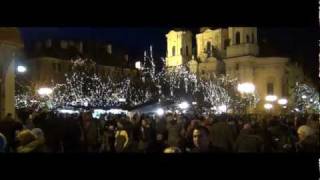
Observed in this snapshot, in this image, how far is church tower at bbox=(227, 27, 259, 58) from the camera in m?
66.9

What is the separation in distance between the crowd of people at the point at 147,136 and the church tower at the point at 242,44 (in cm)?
5357

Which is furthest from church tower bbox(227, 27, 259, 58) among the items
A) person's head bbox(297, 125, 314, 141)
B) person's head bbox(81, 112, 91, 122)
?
person's head bbox(297, 125, 314, 141)

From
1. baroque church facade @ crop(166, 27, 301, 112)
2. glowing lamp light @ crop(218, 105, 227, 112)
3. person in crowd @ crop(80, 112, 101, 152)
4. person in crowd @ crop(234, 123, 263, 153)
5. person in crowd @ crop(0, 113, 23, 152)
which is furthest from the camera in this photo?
baroque church facade @ crop(166, 27, 301, 112)

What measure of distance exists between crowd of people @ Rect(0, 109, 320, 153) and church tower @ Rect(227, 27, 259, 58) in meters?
53.6

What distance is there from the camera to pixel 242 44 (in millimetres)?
67625

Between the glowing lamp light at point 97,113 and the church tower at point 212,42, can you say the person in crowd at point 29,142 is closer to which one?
the glowing lamp light at point 97,113

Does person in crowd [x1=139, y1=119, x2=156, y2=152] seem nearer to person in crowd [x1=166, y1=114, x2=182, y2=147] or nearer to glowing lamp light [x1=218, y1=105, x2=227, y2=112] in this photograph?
person in crowd [x1=166, y1=114, x2=182, y2=147]

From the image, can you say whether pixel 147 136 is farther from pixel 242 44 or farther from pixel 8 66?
pixel 242 44

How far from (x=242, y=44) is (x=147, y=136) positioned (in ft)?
184

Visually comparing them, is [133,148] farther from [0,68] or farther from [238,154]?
[0,68]

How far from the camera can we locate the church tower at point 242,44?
66.9 m
